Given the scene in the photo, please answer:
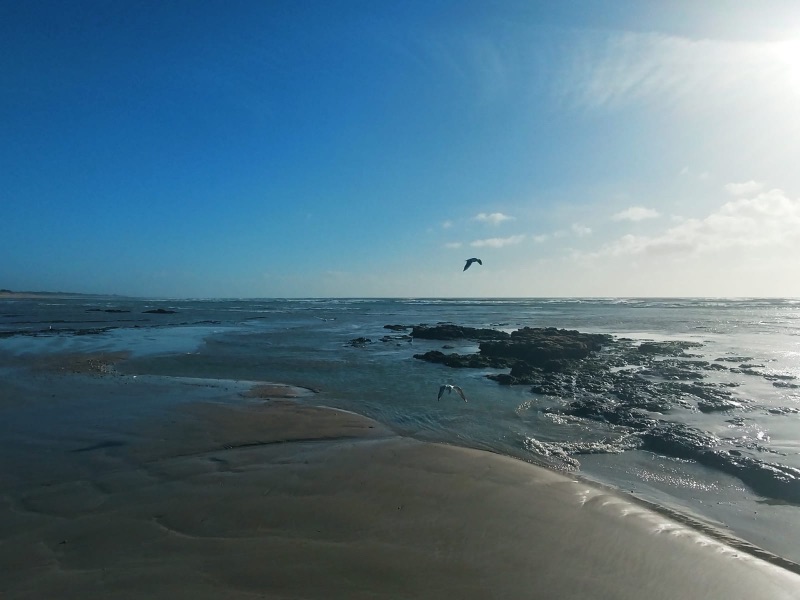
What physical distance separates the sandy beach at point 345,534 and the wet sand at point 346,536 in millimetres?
20

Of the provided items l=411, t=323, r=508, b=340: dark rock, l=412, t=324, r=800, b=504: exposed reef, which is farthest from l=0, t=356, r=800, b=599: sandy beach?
l=411, t=323, r=508, b=340: dark rock

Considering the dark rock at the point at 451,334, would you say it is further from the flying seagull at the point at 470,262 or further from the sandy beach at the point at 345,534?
the sandy beach at the point at 345,534

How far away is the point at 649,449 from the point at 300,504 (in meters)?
7.74

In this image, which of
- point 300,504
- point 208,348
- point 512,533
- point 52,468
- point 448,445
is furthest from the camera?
point 208,348

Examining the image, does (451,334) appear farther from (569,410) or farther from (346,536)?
(346,536)

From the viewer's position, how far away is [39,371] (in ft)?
56.9

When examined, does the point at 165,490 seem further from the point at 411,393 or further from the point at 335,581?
the point at 411,393

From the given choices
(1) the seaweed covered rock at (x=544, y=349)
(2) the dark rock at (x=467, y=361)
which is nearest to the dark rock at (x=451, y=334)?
(1) the seaweed covered rock at (x=544, y=349)

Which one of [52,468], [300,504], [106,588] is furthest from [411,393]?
[106,588]

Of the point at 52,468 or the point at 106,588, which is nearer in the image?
the point at 106,588

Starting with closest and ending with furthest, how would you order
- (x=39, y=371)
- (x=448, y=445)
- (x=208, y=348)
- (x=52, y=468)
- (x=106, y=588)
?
(x=106, y=588) < (x=52, y=468) < (x=448, y=445) < (x=39, y=371) < (x=208, y=348)

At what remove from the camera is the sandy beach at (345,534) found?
15.5ft

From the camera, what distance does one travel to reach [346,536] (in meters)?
5.67

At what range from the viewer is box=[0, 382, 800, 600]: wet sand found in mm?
4730
